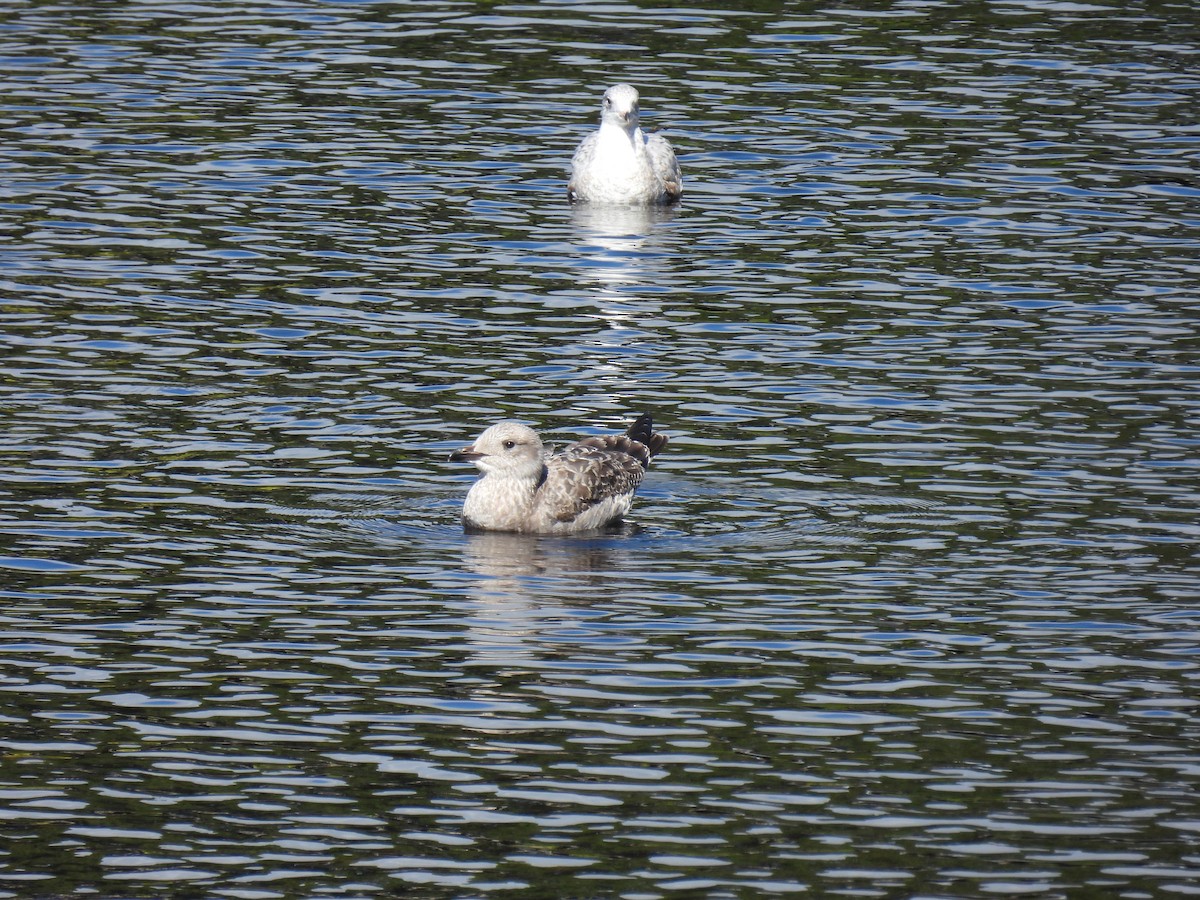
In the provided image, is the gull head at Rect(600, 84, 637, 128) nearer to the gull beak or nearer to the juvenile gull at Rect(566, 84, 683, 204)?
the juvenile gull at Rect(566, 84, 683, 204)

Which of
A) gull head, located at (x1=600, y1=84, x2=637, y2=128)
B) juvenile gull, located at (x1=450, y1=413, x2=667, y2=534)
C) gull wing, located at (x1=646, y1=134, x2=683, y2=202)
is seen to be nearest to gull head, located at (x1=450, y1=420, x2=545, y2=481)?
juvenile gull, located at (x1=450, y1=413, x2=667, y2=534)

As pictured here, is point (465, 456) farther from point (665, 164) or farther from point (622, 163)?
point (665, 164)

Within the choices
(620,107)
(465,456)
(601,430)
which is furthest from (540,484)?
(620,107)

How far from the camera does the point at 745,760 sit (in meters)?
12.4

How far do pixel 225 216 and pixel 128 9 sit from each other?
11628 millimetres

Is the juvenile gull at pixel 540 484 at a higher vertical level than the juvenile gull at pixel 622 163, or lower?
lower

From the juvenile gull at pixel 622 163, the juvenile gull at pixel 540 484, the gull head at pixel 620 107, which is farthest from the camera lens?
the gull head at pixel 620 107

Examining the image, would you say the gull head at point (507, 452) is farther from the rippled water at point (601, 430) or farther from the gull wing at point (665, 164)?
the gull wing at point (665, 164)

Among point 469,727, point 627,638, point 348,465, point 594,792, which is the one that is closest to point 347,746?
point 469,727

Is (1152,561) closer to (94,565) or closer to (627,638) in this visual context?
(627,638)

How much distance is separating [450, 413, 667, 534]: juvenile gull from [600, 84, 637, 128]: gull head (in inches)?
446

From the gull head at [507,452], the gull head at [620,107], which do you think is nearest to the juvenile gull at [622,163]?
the gull head at [620,107]

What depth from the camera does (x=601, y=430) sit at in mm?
19016

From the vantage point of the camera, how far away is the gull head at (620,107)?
2827 cm
